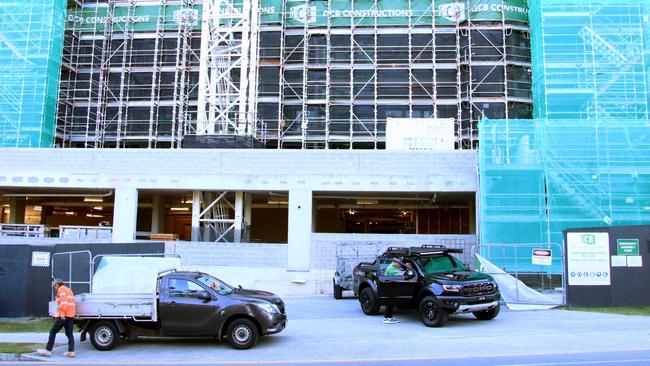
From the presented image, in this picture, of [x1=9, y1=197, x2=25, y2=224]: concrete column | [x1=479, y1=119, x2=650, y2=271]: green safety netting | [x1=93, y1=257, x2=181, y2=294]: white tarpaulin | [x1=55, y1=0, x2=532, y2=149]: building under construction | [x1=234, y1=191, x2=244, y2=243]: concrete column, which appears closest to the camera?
[x1=93, y1=257, x2=181, y2=294]: white tarpaulin

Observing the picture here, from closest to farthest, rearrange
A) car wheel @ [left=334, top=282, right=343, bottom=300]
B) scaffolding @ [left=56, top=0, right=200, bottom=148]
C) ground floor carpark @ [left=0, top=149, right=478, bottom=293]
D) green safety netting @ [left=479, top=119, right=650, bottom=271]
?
car wheel @ [left=334, top=282, right=343, bottom=300] → green safety netting @ [left=479, top=119, right=650, bottom=271] → ground floor carpark @ [left=0, top=149, right=478, bottom=293] → scaffolding @ [left=56, top=0, right=200, bottom=148]

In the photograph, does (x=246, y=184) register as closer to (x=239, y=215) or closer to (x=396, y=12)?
(x=239, y=215)

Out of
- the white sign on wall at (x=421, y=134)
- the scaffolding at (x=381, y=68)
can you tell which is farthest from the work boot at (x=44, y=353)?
the scaffolding at (x=381, y=68)

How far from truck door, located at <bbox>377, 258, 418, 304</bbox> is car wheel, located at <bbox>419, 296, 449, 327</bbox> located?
23.2 inches

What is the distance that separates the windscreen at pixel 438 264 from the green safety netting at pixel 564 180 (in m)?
9.12

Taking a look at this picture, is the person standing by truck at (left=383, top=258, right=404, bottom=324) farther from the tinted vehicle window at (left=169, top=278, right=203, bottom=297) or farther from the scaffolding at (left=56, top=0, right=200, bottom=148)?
the scaffolding at (left=56, top=0, right=200, bottom=148)

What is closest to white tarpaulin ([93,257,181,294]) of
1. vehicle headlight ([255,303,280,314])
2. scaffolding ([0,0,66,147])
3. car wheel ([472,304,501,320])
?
vehicle headlight ([255,303,280,314])

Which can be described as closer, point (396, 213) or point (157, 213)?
point (157, 213)

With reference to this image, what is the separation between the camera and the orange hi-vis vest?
10.4 meters

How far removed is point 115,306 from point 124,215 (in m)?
18.2

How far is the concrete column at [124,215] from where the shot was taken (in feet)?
91.6

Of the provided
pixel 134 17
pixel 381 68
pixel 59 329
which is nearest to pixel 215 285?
pixel 59 329

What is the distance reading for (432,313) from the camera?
1322cm

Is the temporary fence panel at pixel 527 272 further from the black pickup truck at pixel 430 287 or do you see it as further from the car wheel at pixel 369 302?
the car wheel at pixel 369 302
